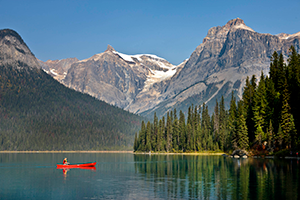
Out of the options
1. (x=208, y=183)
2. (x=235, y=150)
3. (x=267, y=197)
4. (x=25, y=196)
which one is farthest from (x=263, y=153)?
(x=25, y=196)

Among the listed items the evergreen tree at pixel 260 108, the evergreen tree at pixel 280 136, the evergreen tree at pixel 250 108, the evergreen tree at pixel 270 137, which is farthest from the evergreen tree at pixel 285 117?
the evergreen tree at pixel 250 108

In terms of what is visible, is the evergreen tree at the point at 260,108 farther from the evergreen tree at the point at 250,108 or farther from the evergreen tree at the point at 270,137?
the evergreen tree at the point at 270,137

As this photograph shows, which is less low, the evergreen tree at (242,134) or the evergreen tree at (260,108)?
the evergreen tree at (260,108)

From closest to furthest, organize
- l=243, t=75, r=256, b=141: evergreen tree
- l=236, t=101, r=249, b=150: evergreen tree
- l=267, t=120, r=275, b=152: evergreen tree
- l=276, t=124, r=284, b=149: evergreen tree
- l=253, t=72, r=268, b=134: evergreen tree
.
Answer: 1. l=276, t=124, r=284, b=149: evergreen tree
2. l=267, t=120, r=275, b=152: evergreen tree
3. l=253, t=72, r=268, b=134: evergreen tree
4. l=236, t=101, r=249, b=150: evergreen tree
5. l=243, t=75, r=256, b=141: evergreen tree

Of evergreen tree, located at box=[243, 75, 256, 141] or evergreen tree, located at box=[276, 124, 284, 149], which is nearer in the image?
evergreen tree, located at box=[276, 124, 284, 149]

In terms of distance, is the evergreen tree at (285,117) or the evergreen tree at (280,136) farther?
the evergreen tree at (280,136)

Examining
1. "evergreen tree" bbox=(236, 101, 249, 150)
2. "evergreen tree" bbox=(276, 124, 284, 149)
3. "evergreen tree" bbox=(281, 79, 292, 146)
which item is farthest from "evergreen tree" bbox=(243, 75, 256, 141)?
"evergreen tree" bbox=(281, 79, 292, 146)

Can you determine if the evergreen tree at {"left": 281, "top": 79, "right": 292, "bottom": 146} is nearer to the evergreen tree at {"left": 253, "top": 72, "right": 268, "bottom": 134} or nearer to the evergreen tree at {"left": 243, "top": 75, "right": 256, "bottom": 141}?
the evergreen tree at {"left": 253, "top": 72, "right": 268, "bottom": 134}

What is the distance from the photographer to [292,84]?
131 m

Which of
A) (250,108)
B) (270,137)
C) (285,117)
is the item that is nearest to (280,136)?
(270,137)

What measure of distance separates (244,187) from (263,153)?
8125 cm

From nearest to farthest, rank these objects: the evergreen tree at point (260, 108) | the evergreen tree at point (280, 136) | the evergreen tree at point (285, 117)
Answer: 1. the evergreen tree at point (285, 117)
2. the evergreen tree at point (280, 136)
3. the evergreen tree at point (260, 108)

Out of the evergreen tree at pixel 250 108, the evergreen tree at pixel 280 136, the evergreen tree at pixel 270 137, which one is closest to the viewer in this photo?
the evergreen tree at pixel 280 136

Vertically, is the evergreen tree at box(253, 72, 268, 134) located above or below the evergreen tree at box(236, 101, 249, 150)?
above
